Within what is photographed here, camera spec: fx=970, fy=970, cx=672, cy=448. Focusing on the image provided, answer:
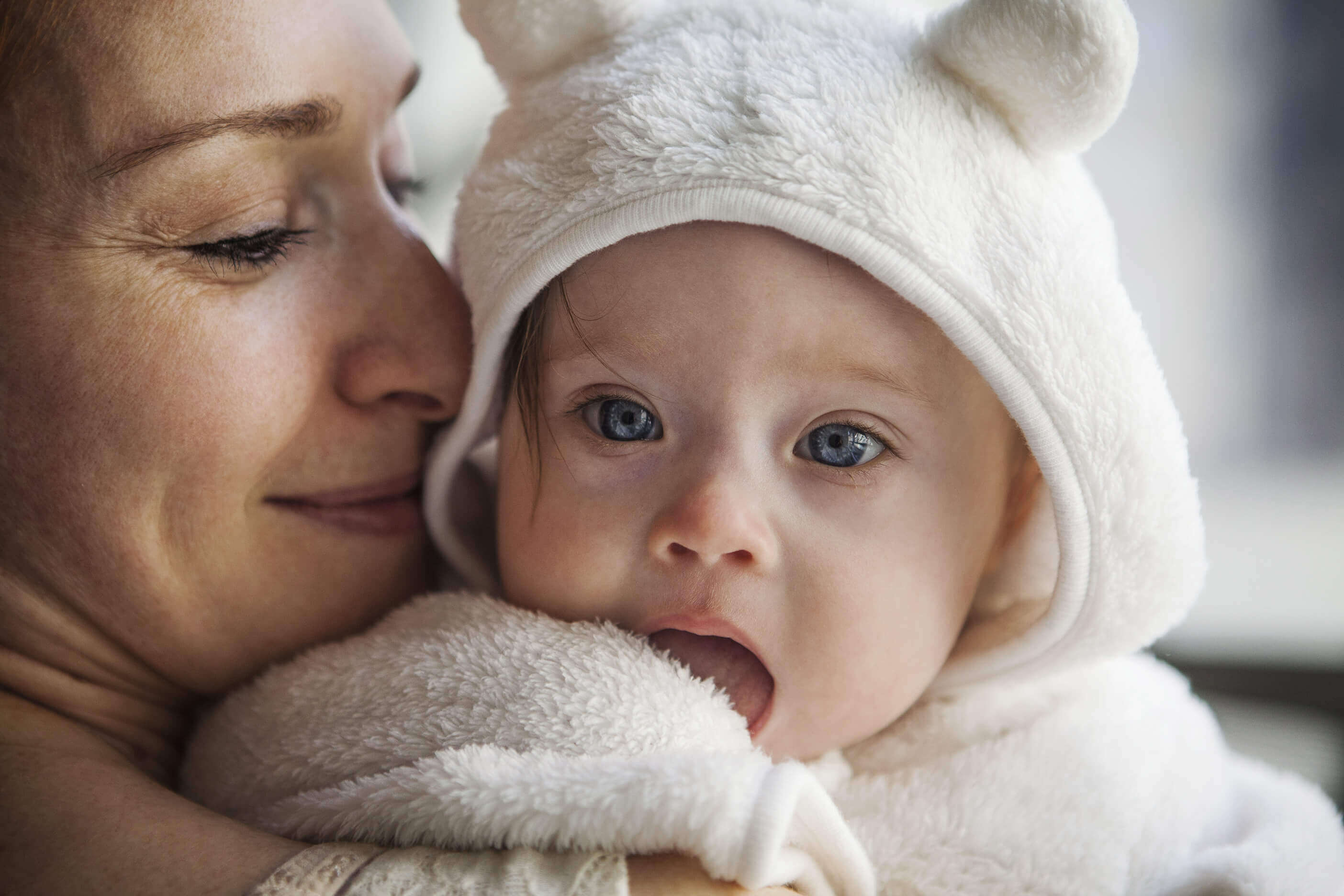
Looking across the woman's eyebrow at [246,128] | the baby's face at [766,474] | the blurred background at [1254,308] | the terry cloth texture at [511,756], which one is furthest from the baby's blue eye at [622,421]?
the blurred background at [1254,308]

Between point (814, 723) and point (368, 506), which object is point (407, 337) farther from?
point (814, 723)

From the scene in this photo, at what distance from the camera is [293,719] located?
1070 mm

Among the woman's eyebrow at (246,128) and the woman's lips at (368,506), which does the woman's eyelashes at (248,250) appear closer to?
the woman's eyebrow at (246,128)

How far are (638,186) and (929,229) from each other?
29cm

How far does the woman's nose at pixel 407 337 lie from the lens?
3.77 ft

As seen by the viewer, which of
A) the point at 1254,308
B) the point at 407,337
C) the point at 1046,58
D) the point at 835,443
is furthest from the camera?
the point at 1254,308

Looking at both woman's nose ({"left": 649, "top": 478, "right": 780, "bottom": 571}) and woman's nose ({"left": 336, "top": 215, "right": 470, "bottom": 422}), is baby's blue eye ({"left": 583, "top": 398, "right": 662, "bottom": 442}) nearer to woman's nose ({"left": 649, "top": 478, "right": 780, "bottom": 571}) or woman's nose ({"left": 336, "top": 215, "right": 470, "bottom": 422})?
woman's nose ({"left": 649, "top": 478, "right": 780, "bottom": 571})

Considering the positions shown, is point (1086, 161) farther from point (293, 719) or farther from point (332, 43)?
point (293, 719)

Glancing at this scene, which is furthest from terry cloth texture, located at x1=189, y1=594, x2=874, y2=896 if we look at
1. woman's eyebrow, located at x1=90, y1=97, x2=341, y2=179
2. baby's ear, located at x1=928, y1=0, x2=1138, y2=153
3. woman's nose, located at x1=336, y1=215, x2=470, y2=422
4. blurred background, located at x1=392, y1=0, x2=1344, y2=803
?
blurred background, located at x1=392, y1=0, x2=1344, y2=803

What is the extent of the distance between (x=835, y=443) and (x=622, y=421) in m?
0.24

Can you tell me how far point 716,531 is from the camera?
3.17 ft

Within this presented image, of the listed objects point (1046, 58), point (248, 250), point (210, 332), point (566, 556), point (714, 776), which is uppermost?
point (1046, 58)

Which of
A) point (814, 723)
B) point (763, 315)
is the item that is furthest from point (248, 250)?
point (814, 723)

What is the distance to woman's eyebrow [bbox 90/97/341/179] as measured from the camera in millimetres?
983
